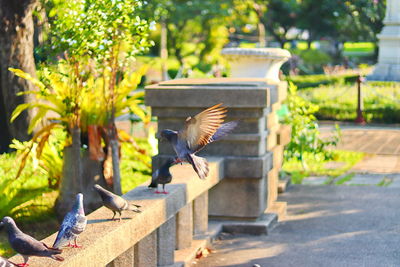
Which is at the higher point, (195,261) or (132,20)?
(132,20)

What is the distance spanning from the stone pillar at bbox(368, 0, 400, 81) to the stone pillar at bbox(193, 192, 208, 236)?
62.1 ft

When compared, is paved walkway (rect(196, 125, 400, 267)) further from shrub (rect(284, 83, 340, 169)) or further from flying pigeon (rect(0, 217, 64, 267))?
flying pigeon (rect(0, 217, 64, 267))

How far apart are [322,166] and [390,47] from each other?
1467 cm

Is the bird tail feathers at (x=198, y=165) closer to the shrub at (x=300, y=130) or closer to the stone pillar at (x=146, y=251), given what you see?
the stone pillar at (x=146, y=251)

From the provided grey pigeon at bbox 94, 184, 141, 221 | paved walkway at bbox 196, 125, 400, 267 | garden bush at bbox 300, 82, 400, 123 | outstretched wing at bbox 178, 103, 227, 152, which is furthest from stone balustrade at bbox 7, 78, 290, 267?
garden bush at bbox 300, 82, 400, 123

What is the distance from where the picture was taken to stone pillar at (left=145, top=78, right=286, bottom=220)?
22.7ft

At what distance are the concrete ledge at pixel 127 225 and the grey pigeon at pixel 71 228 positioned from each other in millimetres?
62

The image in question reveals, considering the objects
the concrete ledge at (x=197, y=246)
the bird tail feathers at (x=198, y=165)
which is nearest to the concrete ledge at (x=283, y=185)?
the concrete ledge at (x=197, y=246)

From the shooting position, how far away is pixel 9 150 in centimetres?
1027

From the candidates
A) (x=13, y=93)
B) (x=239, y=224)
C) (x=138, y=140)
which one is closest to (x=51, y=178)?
(x=13, y=93)

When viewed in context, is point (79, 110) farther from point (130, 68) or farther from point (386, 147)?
point (386, 147)

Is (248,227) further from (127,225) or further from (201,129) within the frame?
(127,225)

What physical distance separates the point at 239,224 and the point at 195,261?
1.00 m

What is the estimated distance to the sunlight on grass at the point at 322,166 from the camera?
10850 millimetres
